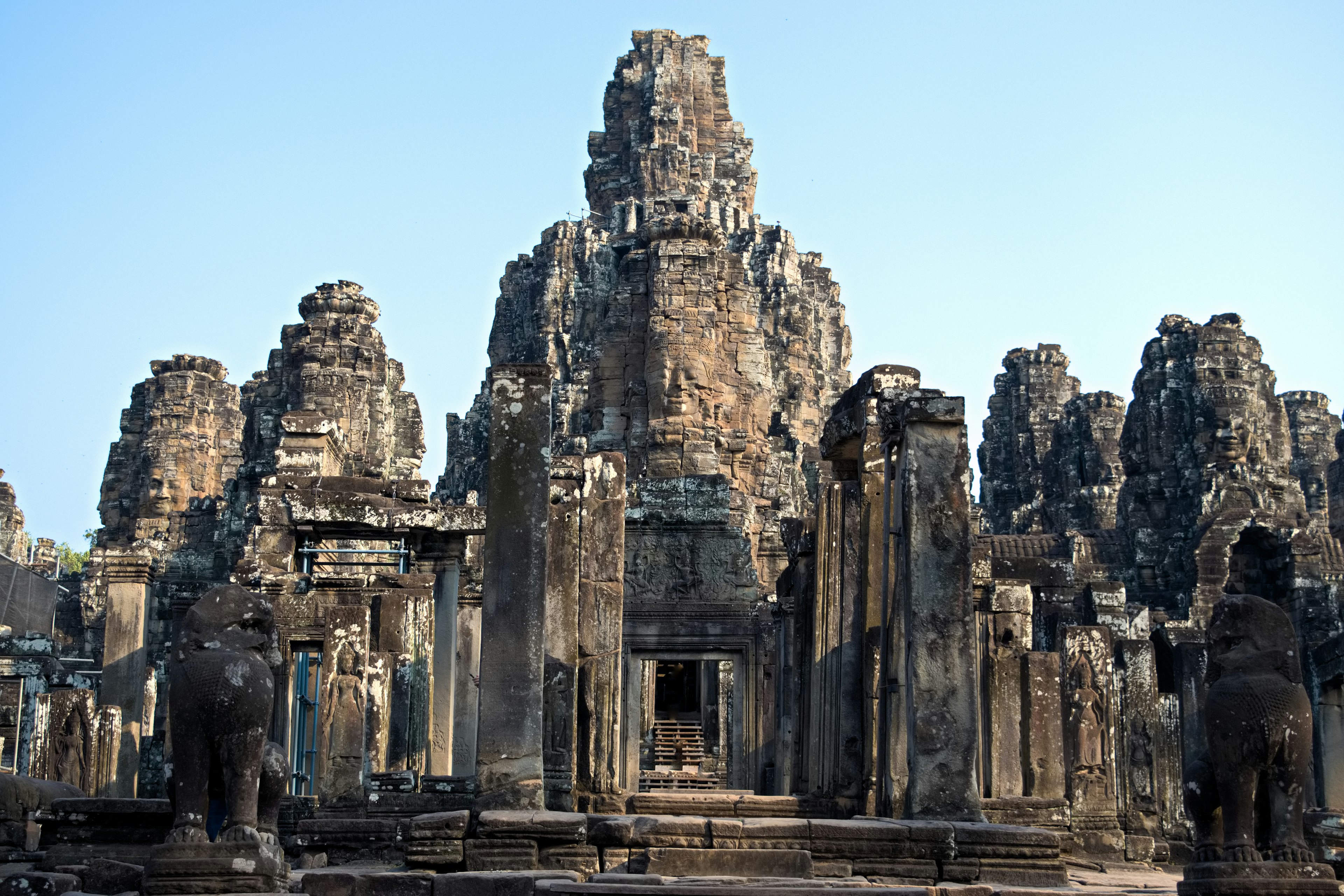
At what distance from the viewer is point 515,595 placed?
1238 centimetres

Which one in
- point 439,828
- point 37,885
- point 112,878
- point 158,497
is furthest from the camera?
point 158,497

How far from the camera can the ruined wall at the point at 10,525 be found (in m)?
59.5

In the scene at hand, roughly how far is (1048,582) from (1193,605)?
14.1 m

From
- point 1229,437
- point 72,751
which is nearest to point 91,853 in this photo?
point 72,751

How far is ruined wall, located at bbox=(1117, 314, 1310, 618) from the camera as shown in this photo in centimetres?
3969

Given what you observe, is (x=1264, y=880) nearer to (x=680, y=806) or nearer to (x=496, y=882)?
(x=496, y=882)

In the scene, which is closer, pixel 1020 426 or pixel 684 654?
pixel 684 654

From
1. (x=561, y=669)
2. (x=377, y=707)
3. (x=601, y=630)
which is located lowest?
(x=377, y=707)

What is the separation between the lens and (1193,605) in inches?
1399

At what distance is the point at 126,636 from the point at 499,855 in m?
19.3

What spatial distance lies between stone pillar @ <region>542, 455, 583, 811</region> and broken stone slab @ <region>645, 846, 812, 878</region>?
108 inches

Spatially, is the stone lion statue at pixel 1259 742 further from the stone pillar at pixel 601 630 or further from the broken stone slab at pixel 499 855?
the stone pillar at pixel 601 630

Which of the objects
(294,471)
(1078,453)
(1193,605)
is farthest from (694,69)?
(294,471)

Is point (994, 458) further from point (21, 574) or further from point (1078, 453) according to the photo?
point (21, 574)
